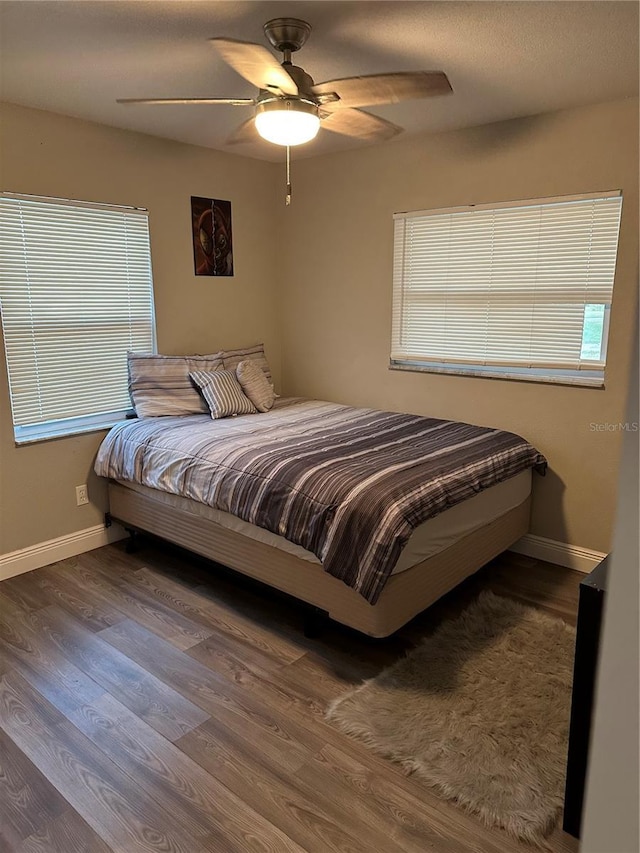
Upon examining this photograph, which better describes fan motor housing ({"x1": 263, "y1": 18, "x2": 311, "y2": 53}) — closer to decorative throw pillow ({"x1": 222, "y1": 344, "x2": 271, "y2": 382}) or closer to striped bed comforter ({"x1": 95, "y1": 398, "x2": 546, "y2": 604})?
striped bed comforter ({"x1": 95, "y1": 398, "x2": 546, "y2": 604})

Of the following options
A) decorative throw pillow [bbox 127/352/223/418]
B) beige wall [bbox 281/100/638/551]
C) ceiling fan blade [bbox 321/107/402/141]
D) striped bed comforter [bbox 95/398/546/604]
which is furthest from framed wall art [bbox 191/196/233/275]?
ceiling fan blade [bbox 321/107/402/141]

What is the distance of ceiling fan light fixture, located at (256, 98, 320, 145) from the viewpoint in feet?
6.40

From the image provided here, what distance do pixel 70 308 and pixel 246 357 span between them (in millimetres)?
1202

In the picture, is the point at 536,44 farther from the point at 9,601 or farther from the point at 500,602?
the point at 9,601

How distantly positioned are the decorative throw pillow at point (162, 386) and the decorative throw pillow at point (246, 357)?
0.28m

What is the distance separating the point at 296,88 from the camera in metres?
1.92

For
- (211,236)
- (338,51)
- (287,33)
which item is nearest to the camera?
(287,33)

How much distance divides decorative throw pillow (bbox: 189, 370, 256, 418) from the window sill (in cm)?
99

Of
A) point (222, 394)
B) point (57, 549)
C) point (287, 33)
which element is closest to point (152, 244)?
point (222, 394)

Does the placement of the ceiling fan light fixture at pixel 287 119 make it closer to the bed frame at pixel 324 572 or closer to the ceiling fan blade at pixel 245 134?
the ceiling fan blade at pixel 245 134

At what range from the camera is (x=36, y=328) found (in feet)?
9.99

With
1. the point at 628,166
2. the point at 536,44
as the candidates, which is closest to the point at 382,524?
the point at 536,44

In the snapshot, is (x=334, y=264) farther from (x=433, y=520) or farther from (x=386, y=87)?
(x=433, y=520)

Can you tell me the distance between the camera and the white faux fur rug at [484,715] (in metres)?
1.73
